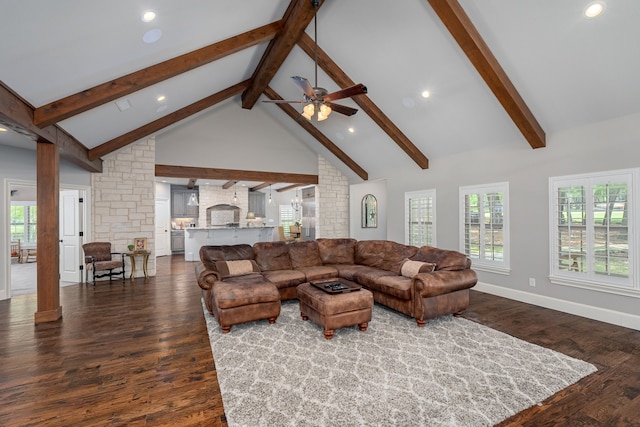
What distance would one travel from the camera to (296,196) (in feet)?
47.2

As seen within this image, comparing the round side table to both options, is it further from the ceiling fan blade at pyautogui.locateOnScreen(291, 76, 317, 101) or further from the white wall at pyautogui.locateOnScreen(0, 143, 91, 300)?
the ceiling fan blade at pyautogui.locateOnScreen(291, 76, 317, 101)

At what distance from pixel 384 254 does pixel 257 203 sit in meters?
9.25

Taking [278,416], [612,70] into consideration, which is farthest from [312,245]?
[612,70]

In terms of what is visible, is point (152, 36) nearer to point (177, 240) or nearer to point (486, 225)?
point (486, 225)

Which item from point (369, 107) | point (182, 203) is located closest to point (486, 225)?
point (369, 107)

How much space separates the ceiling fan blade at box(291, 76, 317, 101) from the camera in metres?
3.58

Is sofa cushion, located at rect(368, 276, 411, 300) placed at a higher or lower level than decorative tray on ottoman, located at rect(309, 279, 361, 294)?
lower

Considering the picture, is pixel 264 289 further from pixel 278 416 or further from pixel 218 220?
pixel 218 220

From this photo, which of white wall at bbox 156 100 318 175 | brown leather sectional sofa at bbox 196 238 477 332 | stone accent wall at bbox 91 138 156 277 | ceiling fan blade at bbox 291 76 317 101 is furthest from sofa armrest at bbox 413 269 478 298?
stone accent wall at bbox 91 138 156 277

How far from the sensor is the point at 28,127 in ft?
11.0

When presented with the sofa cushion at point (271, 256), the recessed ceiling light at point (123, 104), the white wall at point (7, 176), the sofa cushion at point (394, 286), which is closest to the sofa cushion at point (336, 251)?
the sofa cushion at point (271, 256)

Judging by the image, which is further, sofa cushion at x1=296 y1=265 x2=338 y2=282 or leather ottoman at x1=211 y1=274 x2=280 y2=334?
sofa cushion at x1=296 y1=265 x2=338 y2=282

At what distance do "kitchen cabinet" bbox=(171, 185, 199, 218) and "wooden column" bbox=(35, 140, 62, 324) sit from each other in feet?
26.2

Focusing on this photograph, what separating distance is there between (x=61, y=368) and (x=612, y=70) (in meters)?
6.58
